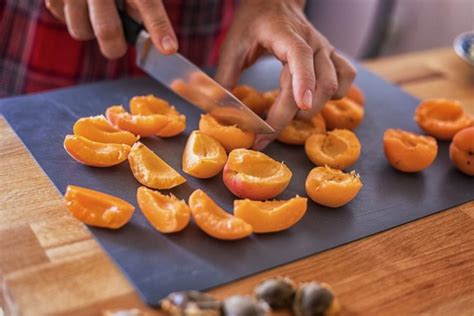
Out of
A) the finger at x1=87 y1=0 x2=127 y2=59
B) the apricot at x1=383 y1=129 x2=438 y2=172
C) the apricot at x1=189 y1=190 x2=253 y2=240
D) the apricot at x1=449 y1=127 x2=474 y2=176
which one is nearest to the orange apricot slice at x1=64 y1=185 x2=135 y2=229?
the apricot at x1=189 y1=190 x2=253 y2=240

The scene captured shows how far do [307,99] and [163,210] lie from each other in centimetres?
45

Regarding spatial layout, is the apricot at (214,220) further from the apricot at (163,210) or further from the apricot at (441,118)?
the apricot at (441,118)

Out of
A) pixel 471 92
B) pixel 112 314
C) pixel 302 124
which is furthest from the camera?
pixel 471 92

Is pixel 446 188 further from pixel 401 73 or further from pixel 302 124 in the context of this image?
pixel 401 73

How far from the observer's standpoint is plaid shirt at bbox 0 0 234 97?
82.0 inches

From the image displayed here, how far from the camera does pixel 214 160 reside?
4.91ft

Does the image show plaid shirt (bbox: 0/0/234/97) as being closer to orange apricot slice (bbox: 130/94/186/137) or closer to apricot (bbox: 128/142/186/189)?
orange apricot slice (bbox: 130/94/186/137)

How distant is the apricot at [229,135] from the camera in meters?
1.59

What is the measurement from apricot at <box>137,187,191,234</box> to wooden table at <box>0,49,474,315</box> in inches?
4.8

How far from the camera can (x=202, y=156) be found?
1.53m

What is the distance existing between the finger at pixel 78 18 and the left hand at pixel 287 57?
0.37 meters

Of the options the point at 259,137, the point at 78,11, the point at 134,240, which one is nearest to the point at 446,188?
the point at 259,137

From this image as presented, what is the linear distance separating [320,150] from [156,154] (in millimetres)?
381

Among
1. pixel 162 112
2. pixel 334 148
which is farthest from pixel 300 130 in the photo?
pixel 162 112
